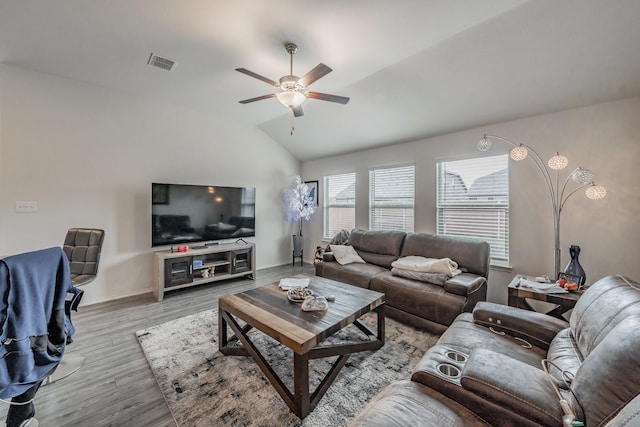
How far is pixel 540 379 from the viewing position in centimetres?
114

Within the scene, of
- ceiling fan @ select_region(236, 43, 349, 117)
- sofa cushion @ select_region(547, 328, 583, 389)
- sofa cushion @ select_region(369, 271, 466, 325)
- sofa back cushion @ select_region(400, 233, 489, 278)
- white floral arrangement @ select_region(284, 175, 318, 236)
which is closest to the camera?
sofa cushion @ select_region(547, 328, 583, 389)

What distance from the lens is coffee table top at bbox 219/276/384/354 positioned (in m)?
1.69

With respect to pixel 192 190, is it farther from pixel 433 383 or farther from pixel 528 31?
pixel 528 31

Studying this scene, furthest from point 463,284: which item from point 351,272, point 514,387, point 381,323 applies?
point 514,387

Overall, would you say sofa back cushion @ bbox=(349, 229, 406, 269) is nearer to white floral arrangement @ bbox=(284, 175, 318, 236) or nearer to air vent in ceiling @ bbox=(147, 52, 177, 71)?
white floral arrangement @ bbox=(284, 175, 318, 236)

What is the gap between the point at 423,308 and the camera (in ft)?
8.87

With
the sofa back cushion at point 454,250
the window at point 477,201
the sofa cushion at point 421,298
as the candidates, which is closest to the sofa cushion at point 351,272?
the sofa cushion at point 421,298

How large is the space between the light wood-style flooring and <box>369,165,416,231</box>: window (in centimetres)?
310

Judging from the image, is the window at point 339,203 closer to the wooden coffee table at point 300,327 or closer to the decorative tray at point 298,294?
Result: the wooden coffee table at point 300,327

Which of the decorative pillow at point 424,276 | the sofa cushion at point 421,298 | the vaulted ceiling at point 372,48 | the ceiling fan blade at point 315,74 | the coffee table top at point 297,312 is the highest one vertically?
the vaulted ceiling at point 372,48

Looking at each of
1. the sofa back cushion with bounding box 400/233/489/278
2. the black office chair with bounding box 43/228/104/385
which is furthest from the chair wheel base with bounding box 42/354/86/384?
the sofa back cushion with bounding box 400/233/489/278

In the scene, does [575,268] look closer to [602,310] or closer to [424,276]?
[424,276]

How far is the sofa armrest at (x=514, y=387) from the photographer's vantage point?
3.27ft

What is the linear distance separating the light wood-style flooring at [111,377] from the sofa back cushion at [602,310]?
93.6 inches
